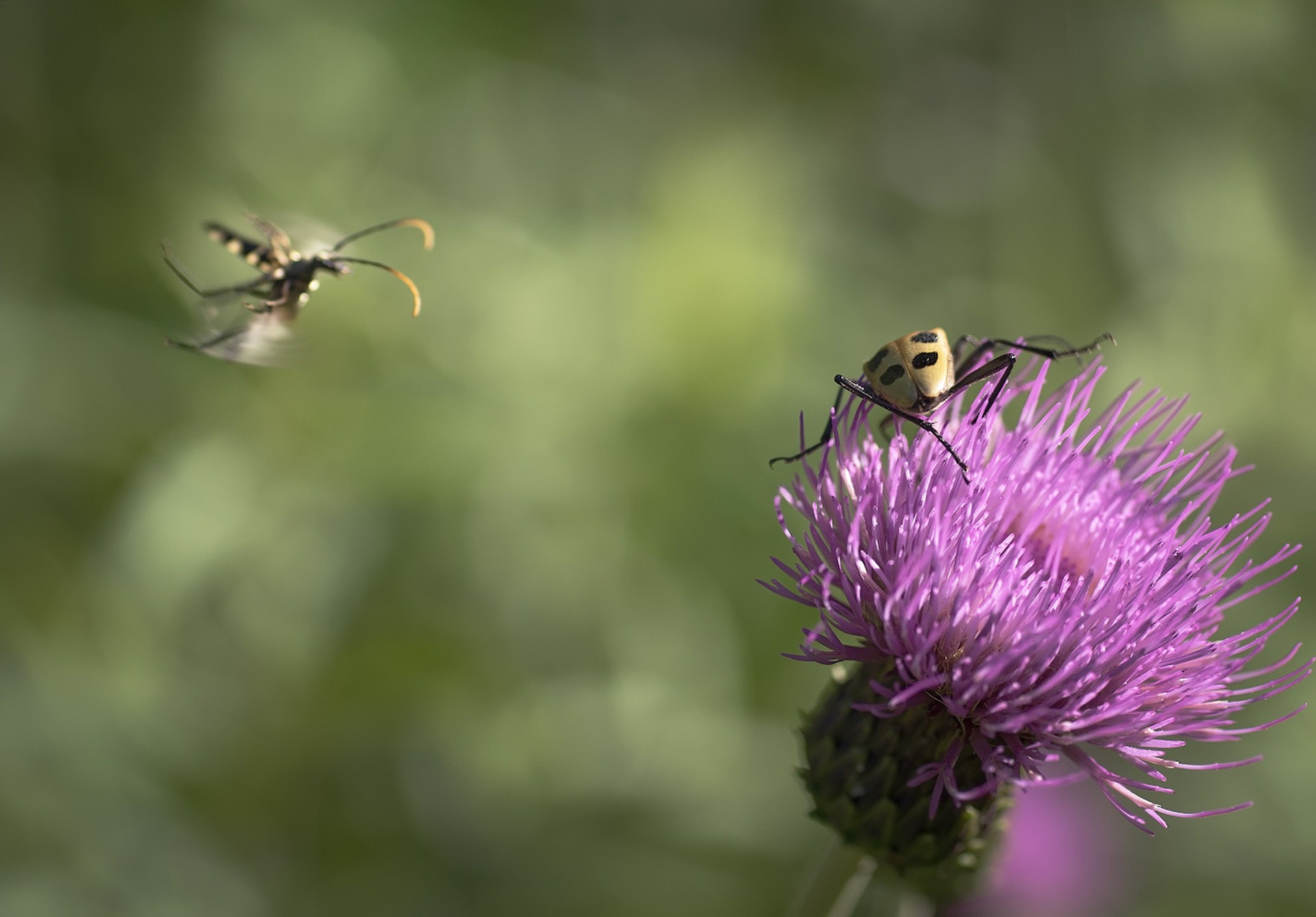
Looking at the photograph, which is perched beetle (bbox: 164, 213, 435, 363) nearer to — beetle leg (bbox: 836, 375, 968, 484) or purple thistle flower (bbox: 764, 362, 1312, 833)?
beetle leg (bbox: 836, 375, 968, 484)

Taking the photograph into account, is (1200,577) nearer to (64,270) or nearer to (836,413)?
(836,413)

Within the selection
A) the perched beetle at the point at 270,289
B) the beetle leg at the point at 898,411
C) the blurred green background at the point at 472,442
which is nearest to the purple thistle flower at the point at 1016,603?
the beetle leg at the point at 898,411

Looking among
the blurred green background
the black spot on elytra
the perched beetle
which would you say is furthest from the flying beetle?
the blurred green background

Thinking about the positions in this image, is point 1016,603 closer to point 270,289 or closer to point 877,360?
point 877,360

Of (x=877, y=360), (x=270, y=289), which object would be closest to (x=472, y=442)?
(x=270, y=289)

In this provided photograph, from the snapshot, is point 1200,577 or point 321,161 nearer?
point 1200,577

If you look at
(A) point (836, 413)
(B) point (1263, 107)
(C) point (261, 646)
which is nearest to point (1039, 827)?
(A) point (836, 413)
